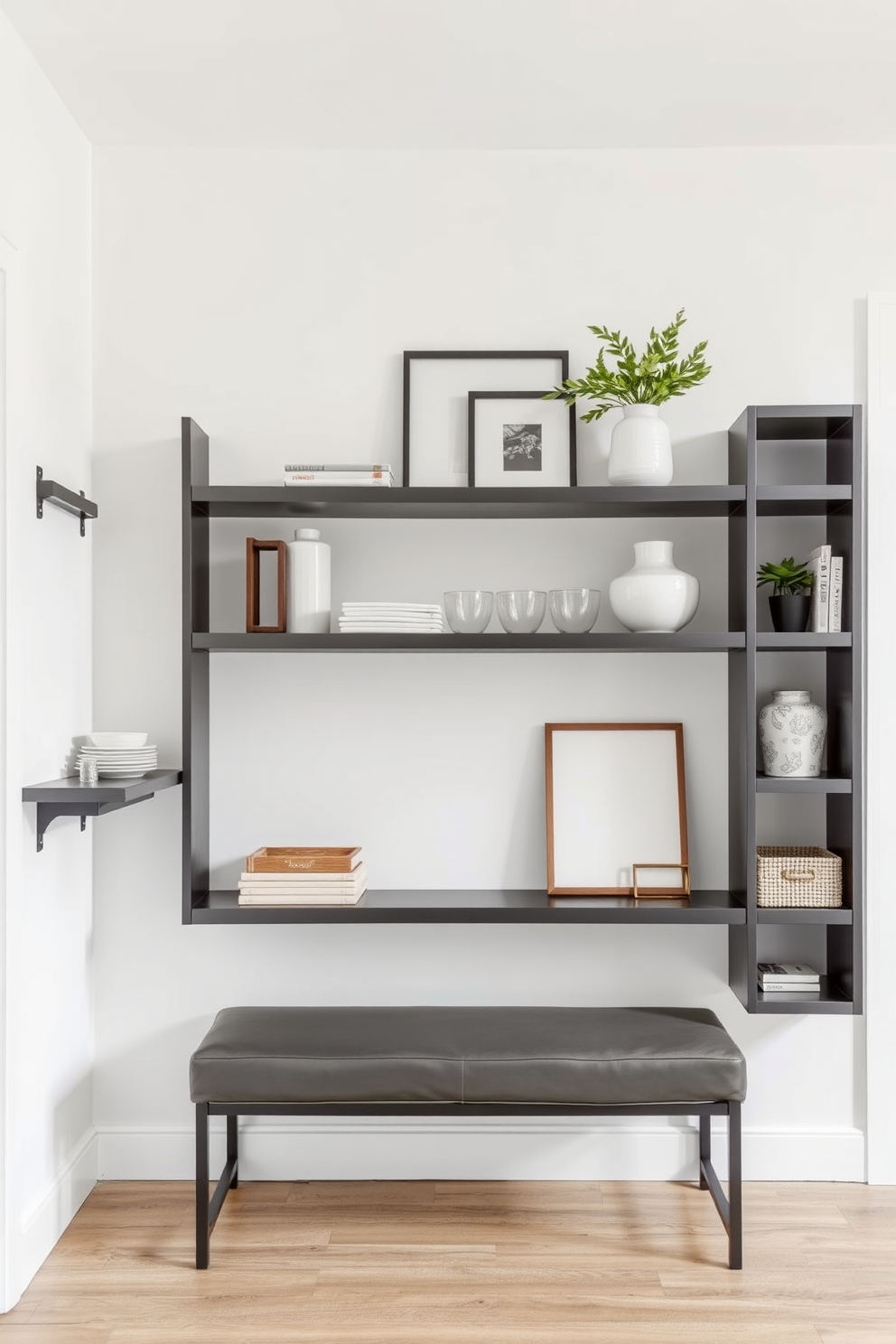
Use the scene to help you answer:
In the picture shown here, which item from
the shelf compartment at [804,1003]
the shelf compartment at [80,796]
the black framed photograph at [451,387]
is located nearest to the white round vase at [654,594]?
the black framed photograph at [451,387]

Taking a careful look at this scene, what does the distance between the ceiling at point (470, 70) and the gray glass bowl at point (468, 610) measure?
1.20 metres

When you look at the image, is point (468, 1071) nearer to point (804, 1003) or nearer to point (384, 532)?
point (804, 1003)

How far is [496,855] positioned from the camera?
2.61 metres

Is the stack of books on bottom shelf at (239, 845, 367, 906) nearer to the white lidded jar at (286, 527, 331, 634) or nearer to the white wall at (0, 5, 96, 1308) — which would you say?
the white wall at (0, 5, 96, 1308)

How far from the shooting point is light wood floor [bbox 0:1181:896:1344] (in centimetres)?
200

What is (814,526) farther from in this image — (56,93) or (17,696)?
(56,93)

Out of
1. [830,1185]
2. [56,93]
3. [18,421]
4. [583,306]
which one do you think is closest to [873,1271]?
[830,1185]

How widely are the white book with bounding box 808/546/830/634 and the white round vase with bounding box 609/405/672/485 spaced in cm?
41

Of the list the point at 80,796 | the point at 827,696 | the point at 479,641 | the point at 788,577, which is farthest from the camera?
the point at 827,696

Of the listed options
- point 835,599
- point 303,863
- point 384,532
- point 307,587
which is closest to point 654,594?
point 835,599

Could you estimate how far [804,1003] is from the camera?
2361mm

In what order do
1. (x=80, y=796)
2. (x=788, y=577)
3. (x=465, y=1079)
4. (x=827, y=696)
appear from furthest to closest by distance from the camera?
(x=827, y=696) < (x=788, y=577) < (x=465, y=1079) < (x=80, y=796)

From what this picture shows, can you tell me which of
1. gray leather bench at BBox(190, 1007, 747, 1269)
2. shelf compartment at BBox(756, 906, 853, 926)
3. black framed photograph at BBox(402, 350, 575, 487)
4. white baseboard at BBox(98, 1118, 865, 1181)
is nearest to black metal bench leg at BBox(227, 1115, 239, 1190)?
white baseboard at BBox(98, 1118, 865, 1181)

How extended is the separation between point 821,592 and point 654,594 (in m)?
0.40
